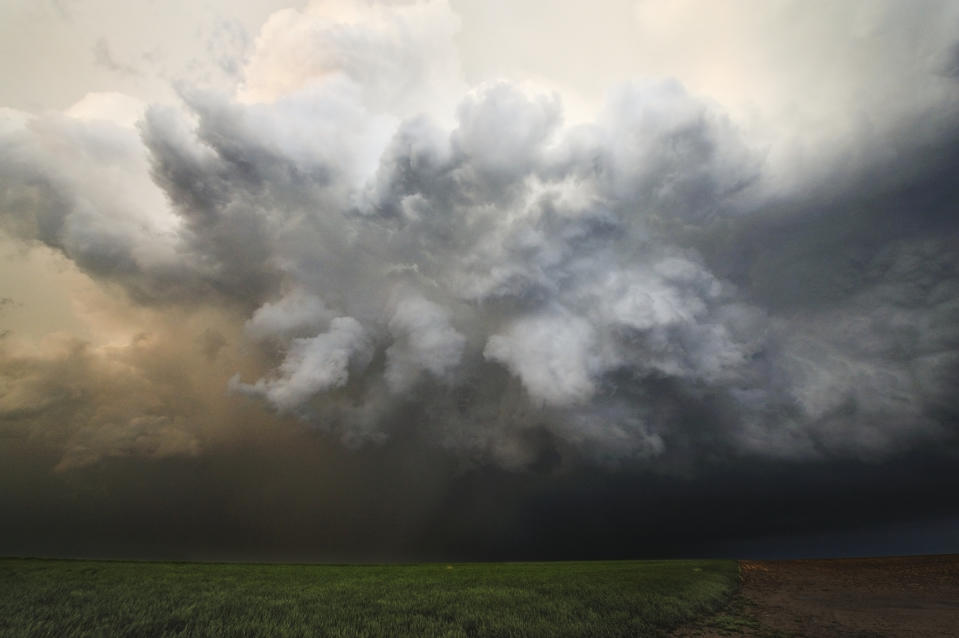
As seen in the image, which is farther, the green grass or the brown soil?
the brown soil

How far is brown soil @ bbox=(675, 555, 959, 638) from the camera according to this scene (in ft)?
68.9

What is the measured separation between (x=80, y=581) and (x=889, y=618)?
51.1 meters

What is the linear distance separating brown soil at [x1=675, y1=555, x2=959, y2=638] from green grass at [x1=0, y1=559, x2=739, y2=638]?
224 centimetres

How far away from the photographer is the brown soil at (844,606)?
21.0 metres

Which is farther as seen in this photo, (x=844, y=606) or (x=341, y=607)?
(x=844, y=606)

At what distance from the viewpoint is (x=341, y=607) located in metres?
22.9

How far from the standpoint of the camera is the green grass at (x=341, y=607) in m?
17.5

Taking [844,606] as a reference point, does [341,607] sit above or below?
above

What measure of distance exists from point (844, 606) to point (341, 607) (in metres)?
31.2

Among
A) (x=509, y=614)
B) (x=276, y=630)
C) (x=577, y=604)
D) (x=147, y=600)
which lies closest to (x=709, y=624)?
(x=577, y=604)

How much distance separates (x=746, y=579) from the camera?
4203 cm

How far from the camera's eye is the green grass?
57.5 feet

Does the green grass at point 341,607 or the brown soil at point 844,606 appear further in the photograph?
the brown soil at point 844,606

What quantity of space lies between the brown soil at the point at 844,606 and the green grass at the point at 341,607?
7.36 feet
